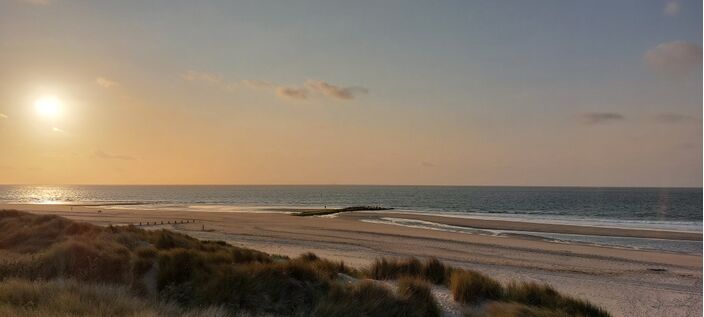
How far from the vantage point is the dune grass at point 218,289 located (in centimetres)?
763

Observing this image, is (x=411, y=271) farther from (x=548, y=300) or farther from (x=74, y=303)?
(x=74, y=303)

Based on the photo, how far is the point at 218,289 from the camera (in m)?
9.33

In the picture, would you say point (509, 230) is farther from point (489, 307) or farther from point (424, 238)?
point (489, 307)

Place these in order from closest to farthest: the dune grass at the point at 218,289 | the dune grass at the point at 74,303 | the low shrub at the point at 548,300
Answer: the dune grass at the point at 74,303, the dune grass at the point at 218,289, the low shrub at the point at 548,300

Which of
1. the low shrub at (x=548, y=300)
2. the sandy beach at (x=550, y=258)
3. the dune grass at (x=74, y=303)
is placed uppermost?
the dune grass at (x=74, y=303)

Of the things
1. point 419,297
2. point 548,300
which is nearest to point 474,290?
point 419,297

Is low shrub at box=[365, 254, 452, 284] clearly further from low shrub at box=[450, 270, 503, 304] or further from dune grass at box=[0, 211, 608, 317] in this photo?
low shrub at box=[450, 270, 503, 304]

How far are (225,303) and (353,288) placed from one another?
2.50 metres

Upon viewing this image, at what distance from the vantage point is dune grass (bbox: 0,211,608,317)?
25.0 ft

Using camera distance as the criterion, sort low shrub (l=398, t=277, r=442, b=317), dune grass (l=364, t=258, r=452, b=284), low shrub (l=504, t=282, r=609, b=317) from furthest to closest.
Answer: dune grass (l=364, t=258, r=452, b=284)
low shrub (l=504, t=282, r=609, b=317)
low shrub (l=398, t=277, r=442, b=317)

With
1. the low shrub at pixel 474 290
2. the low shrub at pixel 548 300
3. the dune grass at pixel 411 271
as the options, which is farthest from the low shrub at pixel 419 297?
the dune grass at pixel 411 271

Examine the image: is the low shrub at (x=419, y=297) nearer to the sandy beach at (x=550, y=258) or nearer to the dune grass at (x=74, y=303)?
the dune grass at (x=74, y=303)

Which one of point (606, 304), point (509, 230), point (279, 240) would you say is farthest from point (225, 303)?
point (509, 230)

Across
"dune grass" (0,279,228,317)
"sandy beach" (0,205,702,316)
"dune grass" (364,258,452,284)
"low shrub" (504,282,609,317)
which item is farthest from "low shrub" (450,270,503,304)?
"dune grass" (0,279,228,317)
